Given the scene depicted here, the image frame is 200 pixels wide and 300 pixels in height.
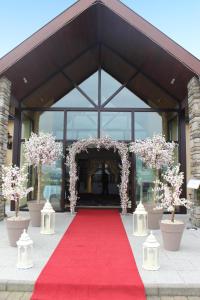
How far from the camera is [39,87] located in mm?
10539

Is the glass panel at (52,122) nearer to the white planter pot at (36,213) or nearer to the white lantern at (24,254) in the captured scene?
the white planter pot at (36,213)

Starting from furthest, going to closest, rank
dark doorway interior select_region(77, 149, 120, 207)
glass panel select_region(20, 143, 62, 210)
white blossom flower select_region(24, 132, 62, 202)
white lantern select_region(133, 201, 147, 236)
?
dark doorway interior select_region(77, 149, 120, 207) < glass panel select_region(20, 143, 62, 210) < white blossom flower select_region(24, 132, 62, 202) < white lantern select_region(133, 201, 147, 236)

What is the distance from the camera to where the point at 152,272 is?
169 inches

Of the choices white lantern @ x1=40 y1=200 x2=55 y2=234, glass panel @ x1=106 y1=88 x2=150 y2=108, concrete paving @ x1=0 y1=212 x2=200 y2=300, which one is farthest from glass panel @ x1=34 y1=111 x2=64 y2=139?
concrete paving @ x1=0 y1=212 x2=200 y2=300

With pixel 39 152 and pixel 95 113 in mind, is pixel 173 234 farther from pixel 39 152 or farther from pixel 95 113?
pixel 95 113

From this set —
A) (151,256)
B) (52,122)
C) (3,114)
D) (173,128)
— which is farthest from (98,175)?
(151,256)

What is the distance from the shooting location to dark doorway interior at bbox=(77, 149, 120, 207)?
15492 millimetres

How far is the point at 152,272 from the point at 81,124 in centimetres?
707

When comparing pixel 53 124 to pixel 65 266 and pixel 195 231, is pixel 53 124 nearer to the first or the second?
pixel 195 231

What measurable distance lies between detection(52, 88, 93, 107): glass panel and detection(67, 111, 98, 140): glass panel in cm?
28

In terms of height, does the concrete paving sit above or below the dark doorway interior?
below

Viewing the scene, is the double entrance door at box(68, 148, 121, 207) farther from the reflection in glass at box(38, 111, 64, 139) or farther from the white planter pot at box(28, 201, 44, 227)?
the white planter pot at box(28, 201, 44, 227)

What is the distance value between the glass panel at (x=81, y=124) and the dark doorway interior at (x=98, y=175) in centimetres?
441

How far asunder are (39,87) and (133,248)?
686 cm
